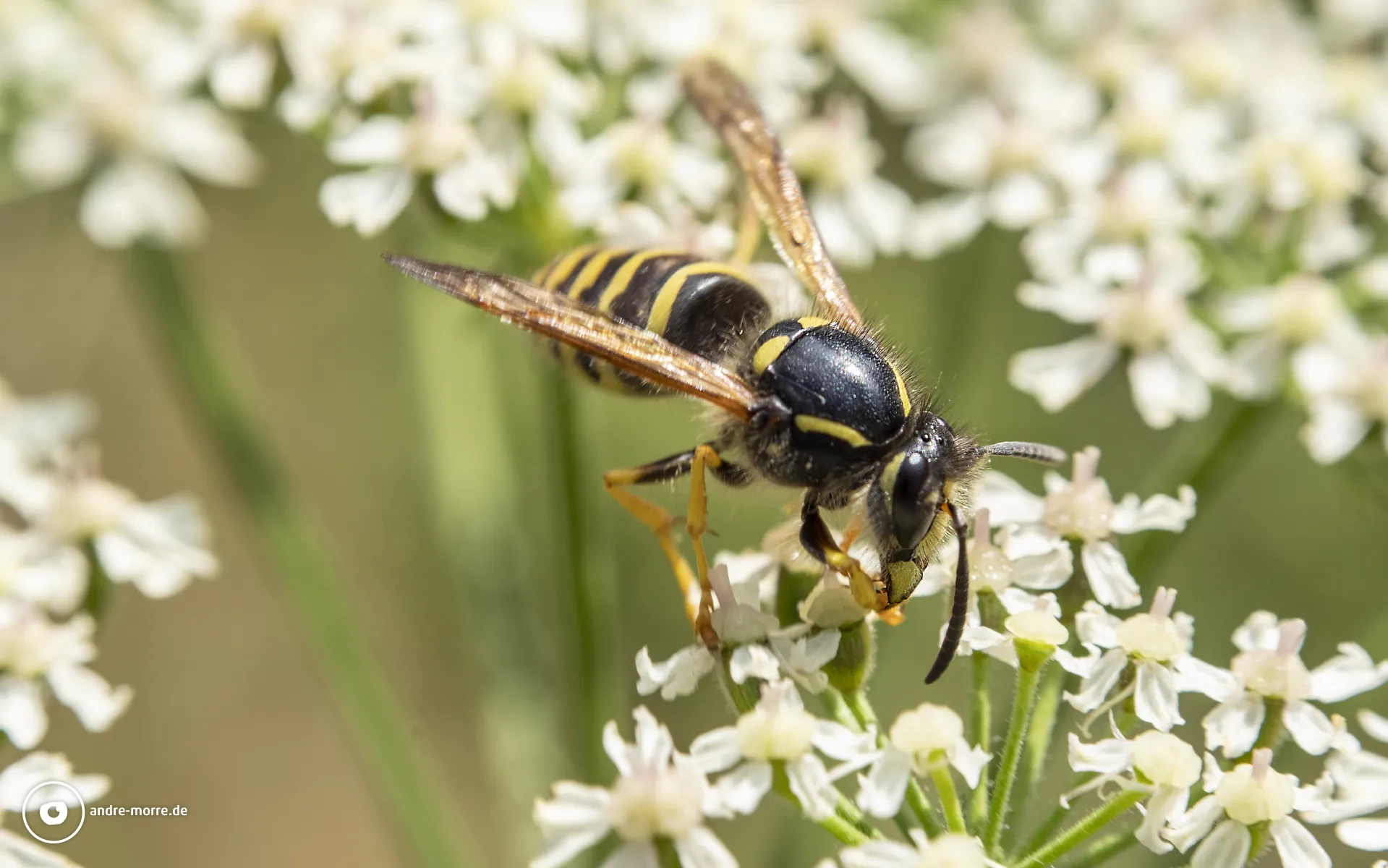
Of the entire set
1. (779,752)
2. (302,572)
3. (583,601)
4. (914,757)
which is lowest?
(914,757)

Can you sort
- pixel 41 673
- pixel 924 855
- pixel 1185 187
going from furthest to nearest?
pixel 1185 187
pixel 41 673
pixel 924 855

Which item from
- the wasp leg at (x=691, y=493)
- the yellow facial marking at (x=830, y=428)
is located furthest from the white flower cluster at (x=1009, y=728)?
the yellow facial marking at (x=830, y=428)

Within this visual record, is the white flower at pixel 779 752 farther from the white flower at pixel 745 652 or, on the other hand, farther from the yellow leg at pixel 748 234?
the yellow leg at pixel 748 234

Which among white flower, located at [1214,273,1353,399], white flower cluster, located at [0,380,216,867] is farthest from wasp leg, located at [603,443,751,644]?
white flower, located at [1214,273,1353,399]

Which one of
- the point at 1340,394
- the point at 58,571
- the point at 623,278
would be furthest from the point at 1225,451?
the point at 58,571

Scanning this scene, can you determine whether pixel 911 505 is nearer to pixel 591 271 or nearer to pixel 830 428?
pixel 830 428

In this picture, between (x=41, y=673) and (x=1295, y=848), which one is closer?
(x=1295, y=848)

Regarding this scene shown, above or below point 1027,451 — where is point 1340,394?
below

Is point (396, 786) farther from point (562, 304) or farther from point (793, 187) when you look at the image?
point (793, 187)
